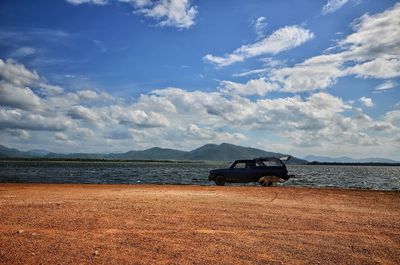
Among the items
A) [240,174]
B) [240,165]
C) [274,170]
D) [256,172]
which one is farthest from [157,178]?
[274,170]

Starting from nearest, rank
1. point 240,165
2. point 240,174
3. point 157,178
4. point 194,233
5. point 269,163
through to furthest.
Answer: point 194,233, point 240,174, point 269,163, point 240,165, point 157,178

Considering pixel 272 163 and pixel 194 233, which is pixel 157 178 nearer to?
pixel 272 163

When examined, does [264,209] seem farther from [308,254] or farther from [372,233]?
[308,254]

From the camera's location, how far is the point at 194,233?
27.7 ft

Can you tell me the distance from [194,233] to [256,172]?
17113mm

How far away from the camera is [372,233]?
8.94 m

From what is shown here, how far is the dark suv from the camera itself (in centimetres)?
2492

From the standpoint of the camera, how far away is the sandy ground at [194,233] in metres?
6.69

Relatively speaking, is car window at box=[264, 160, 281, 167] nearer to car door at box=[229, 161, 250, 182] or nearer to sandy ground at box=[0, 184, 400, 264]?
car door at box=[229, 161, 250, 182]

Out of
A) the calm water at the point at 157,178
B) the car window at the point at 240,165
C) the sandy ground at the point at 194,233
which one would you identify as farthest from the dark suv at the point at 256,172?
the sandy ground at the point at 194,233

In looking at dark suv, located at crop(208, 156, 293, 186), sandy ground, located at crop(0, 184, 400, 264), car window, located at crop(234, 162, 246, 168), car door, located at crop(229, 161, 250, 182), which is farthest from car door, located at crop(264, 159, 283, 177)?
sandy ground, located at crop(0, 184, 400, 264)

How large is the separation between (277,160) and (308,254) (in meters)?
18.9

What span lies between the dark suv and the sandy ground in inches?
450

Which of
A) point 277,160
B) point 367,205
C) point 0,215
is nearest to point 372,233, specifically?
point 367,205
